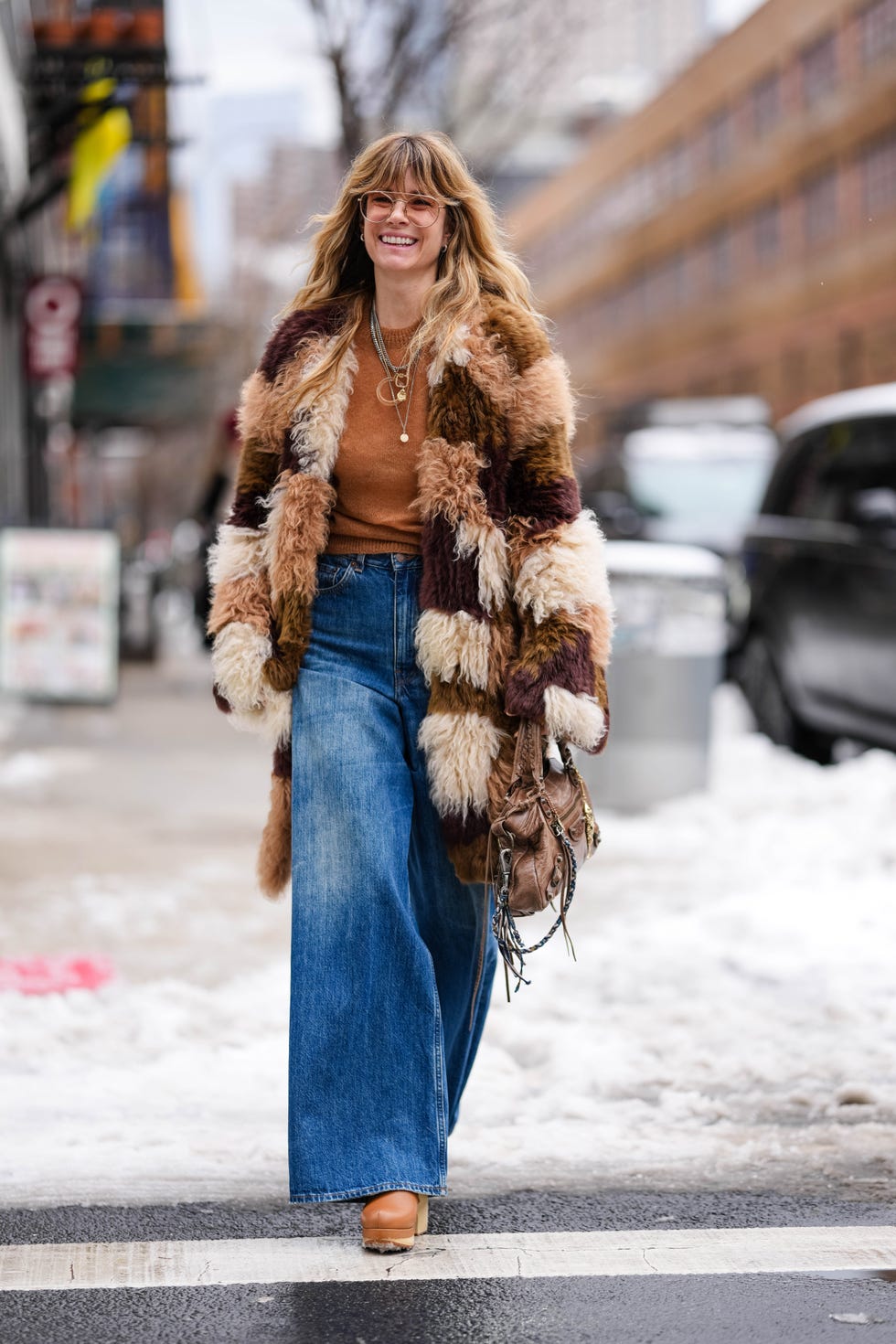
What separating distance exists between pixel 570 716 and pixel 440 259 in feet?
3.23

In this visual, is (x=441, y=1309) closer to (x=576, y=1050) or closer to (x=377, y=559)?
(x=377, y=559)

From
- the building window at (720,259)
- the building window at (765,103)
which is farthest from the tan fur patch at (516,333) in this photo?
the building window at (720,259)

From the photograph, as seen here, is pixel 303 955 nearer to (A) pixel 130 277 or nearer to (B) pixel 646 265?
(A) pixel 130 277

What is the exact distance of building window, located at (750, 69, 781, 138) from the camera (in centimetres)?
5091

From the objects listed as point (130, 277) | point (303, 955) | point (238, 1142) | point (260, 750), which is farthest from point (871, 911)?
point (130, 277)

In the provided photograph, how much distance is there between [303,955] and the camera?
11.1ft

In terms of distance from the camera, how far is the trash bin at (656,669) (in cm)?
835

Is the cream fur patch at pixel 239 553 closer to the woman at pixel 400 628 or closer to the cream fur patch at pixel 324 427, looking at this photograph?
the woman at pixel 400 628

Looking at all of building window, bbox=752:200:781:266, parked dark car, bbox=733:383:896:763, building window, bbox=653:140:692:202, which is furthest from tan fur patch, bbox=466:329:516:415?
building window, bbox=653:140:692:202

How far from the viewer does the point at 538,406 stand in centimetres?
346

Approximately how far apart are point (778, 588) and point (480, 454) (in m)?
7.06

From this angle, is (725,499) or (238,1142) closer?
(238,1142)

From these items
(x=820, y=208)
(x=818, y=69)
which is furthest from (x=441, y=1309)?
(x=818, y=69)

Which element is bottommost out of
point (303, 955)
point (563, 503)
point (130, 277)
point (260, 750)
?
point (260, 750)
